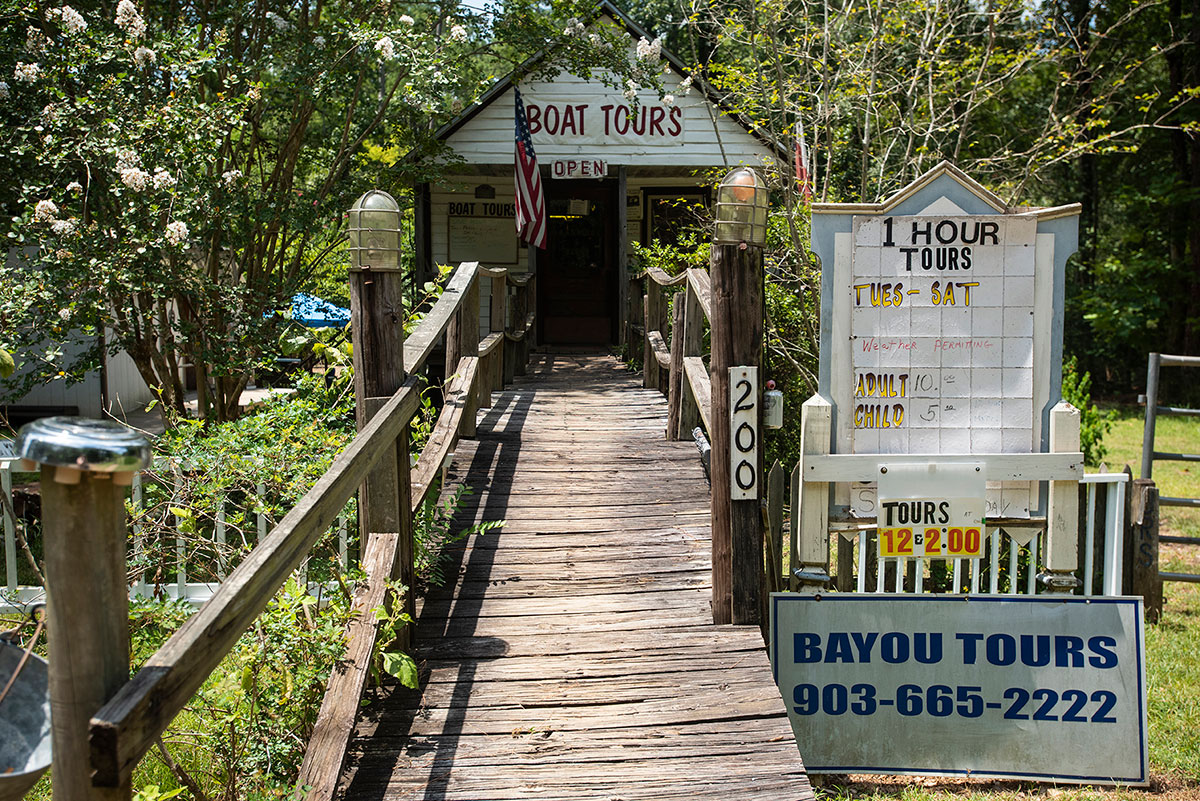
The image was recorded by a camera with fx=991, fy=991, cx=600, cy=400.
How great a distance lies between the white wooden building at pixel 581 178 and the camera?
41.4ft

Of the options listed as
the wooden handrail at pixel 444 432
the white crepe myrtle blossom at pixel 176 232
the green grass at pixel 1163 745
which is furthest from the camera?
the white crepe myrtle blossom at pixel 176 232

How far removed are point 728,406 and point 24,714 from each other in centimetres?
265

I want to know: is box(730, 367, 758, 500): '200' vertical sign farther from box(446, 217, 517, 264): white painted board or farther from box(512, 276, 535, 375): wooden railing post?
box(446, 217, 517, 264): white painted board

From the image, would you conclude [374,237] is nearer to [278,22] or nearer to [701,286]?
[701,286]

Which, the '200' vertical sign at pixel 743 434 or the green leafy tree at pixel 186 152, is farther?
the green leafy tree at pixel 186 152

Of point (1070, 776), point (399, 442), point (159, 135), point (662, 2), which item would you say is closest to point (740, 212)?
point (399, 442)

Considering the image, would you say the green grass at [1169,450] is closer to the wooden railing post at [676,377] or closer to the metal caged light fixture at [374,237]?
the wooden railing post at [676,377]

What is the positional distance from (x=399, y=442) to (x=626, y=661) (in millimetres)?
1190

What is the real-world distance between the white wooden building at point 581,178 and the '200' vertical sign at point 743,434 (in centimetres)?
751

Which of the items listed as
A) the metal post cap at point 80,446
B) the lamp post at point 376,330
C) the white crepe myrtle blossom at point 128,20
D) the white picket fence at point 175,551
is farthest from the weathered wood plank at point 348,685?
the white crepe myrtle blossom at point 128,20

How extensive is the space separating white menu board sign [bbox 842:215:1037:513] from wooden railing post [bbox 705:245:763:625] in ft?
1.72

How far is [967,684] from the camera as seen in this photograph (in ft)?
13.2

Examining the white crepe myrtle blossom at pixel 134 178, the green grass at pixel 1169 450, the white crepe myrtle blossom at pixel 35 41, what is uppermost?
the white crepe myrtle blossom at pixel 35 41

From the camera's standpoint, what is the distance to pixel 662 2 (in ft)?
87.1
